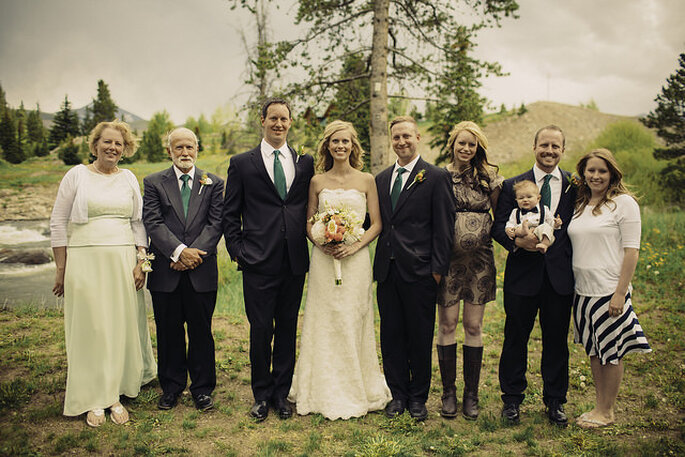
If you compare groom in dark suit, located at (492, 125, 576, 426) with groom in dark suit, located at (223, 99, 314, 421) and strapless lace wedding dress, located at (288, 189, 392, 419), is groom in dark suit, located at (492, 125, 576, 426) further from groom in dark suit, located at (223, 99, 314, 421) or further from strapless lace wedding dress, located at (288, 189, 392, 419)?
groom in dark suit, located at (223, 99, 314, 421)

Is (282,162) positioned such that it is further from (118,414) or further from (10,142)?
(10,142)

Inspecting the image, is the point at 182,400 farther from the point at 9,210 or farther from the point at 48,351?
the point at 9,210

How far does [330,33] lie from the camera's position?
35.9 ft

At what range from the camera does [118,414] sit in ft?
14.4

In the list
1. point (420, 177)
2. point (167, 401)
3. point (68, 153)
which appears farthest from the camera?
point (68, 153)

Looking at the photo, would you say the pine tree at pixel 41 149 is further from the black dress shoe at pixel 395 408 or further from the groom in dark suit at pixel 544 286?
the groom in dark suit at pixel 544 286

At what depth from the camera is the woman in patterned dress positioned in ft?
14.5

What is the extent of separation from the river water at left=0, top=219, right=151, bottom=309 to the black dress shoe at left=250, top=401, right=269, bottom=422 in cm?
544

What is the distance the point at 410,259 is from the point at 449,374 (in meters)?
1.33

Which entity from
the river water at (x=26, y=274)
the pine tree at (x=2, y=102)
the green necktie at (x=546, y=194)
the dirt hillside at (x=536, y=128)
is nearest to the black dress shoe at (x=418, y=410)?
the green necktie at (x=546, y=194)

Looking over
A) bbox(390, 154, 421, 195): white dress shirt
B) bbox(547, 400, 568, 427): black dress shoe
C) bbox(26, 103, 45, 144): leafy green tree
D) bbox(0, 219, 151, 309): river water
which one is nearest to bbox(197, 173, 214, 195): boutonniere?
bbox(390, 154, 421, 195): white dress shirt

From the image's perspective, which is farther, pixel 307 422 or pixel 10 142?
pixel 10 142

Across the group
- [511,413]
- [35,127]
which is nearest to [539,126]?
[35,127]

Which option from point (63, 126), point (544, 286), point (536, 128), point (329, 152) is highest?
point (536, 128)
